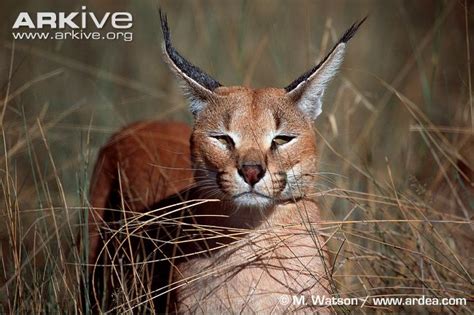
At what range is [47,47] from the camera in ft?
27.3

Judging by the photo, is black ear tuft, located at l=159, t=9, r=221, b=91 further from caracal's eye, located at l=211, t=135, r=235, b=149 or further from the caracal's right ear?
caracal's eye, located at l=211, t=135, r=235, b=149

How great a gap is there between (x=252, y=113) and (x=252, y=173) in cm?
43

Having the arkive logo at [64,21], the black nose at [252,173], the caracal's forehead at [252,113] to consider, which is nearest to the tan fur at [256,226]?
the caracal's forehead at [252,113]

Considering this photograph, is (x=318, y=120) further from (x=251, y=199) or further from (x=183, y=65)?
(x=251, y=199)

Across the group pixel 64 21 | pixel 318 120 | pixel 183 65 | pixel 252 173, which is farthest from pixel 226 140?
pixel 318 120

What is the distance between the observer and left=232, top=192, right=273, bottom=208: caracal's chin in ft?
14.9

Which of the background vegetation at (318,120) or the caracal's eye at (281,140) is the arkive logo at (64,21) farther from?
the caracal's eye at (281,140)

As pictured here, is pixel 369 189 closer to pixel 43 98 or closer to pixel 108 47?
pixel 43 98

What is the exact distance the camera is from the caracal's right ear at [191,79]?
488 centimetres

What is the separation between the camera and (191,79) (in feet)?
16.2

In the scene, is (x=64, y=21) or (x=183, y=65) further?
(x=64, y=21)

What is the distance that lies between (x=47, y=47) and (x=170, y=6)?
1.51 m

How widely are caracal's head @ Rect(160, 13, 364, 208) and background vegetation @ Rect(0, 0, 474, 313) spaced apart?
0.85 feet

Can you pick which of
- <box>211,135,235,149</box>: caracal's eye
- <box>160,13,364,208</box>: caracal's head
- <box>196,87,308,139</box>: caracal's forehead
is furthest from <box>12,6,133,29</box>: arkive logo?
<box>211,135,235,149</box>: caracal's eye
